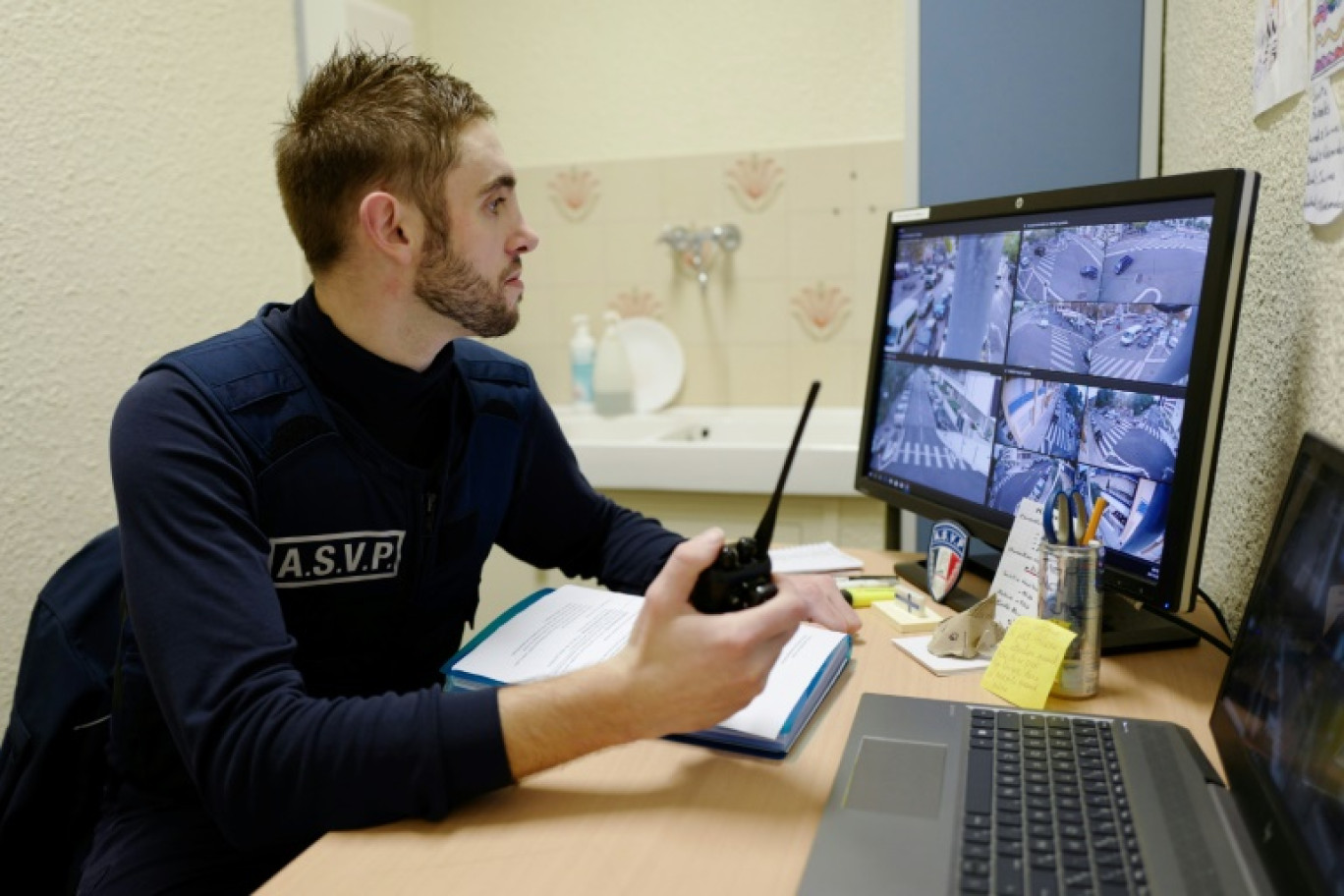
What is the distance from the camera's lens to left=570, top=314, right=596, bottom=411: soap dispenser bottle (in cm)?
269

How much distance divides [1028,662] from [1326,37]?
0.56 metres

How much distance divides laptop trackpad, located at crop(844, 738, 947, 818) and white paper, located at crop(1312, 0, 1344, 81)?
0.61 metres

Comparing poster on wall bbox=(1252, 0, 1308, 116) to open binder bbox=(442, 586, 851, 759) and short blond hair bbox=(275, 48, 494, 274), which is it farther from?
short blond hair bbox=(275, 48, 494, 274)

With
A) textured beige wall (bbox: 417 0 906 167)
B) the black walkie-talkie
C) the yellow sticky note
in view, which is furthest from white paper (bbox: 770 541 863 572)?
textured beige wall (bbox: 417 0 906 167)

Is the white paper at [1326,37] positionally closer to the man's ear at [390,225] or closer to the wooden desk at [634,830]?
the wooden desk at [634,830]

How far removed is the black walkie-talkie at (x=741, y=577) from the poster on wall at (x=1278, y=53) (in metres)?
0.53

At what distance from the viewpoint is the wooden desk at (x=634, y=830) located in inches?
26.0

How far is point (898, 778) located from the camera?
750 mm

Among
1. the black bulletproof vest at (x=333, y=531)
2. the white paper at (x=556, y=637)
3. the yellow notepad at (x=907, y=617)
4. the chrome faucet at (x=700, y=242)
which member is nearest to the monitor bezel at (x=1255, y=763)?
the yellow notepad at (x=907, y=617)

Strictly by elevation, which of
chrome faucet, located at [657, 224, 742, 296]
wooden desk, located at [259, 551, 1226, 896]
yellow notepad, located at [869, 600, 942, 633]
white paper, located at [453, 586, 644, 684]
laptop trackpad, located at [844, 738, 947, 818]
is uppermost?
chrome faucet, located at [657, 224, 742, 296]

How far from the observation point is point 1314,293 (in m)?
0.87

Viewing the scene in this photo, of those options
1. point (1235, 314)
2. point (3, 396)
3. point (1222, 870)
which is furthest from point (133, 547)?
point (1235, 314)

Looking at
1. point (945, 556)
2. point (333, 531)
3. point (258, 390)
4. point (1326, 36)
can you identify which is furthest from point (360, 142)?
point (1326, 36)

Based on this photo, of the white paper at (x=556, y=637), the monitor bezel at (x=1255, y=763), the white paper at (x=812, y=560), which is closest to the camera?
the monitor bezel at (x=1255, y=763)
